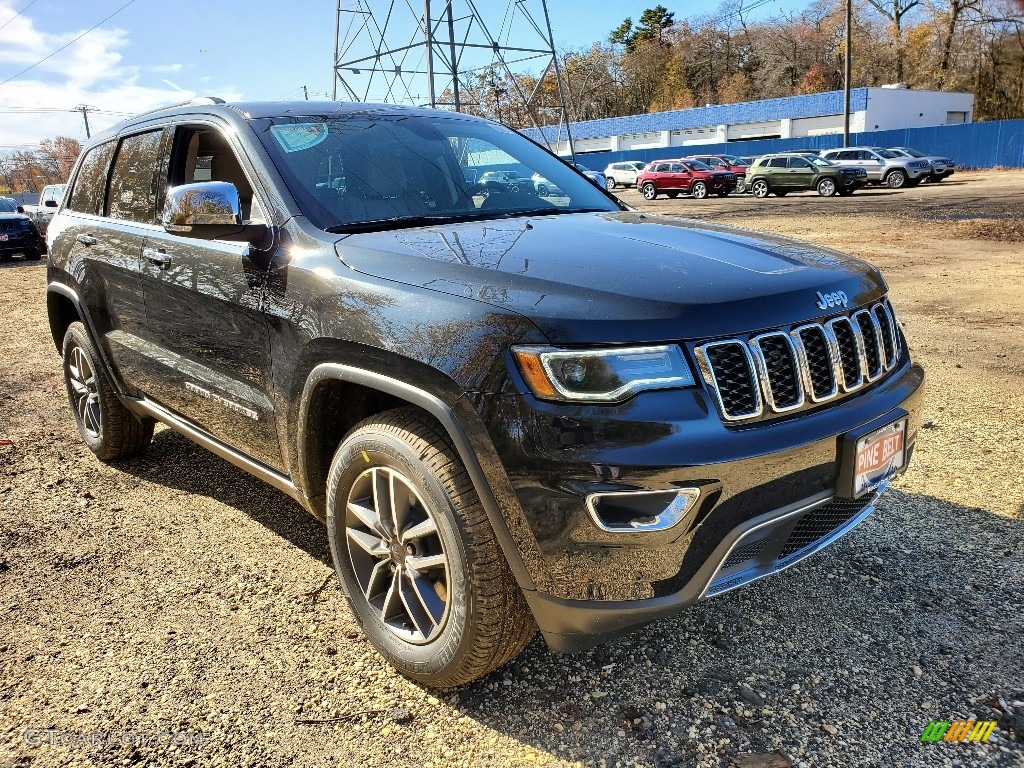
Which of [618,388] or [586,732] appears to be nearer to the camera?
[618,388]

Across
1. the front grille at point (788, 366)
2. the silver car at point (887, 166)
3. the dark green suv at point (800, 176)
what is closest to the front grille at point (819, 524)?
the front grille at point (788, 366)

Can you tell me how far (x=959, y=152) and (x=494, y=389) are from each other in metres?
48.9

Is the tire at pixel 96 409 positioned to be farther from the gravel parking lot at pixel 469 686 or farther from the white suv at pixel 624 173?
the white suv at pixel 624 173

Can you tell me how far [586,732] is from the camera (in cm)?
236

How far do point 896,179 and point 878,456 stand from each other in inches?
1254

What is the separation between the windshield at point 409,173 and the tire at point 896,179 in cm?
3038

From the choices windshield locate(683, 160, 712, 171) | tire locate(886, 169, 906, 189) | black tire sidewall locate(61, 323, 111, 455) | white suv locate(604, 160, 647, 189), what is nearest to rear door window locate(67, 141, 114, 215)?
black tire sidewall locate(61, 323, 111, 455)

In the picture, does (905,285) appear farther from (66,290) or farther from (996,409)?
(66,290)

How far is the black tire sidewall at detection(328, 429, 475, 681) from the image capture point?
87.0 inches

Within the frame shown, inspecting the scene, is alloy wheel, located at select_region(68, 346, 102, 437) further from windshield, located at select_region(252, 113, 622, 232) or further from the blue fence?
the blue fence

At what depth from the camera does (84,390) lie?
15.3ft

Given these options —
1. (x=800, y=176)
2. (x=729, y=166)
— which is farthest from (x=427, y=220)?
(x=729, y=166)

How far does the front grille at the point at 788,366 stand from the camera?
207cm

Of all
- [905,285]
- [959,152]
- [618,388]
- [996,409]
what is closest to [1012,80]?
[959,152]
